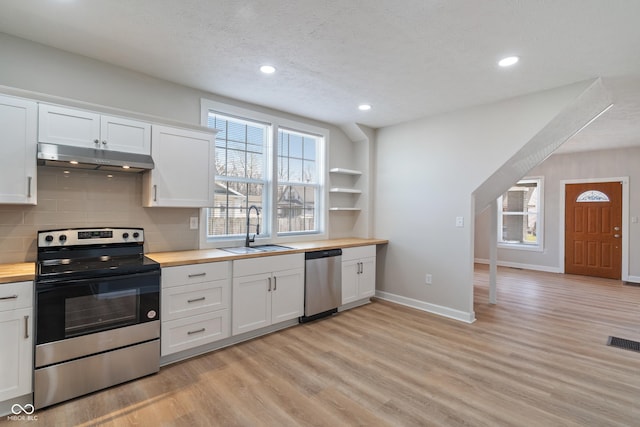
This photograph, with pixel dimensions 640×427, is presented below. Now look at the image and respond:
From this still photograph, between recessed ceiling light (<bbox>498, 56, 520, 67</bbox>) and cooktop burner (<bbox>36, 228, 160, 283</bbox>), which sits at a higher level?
recessed ceiling light (<bbox>498, 56, 520, 67</bbox>)

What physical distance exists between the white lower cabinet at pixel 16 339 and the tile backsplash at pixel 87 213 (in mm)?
595

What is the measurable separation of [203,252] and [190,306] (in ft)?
1.91

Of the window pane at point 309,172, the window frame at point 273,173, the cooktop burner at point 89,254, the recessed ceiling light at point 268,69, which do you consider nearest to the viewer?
the cooktop burner at point 89,254

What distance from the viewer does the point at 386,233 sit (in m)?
4.72

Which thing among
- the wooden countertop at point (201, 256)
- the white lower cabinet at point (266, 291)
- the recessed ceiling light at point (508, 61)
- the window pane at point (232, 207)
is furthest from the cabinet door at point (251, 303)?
the recessed ceiling light at point (508, 61)

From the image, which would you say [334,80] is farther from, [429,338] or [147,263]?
[429,338]

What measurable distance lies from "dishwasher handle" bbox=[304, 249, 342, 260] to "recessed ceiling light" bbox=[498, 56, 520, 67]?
248 cm

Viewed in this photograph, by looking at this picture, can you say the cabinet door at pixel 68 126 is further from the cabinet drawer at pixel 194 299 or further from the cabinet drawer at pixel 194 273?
→ the cabinet drawer at pixel 194 299

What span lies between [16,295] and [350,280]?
315 centimetres

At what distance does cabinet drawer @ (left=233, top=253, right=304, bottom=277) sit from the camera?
3.04 m

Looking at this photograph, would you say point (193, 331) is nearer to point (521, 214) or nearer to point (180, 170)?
point (180, 170)

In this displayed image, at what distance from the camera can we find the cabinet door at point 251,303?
3029 millimetres

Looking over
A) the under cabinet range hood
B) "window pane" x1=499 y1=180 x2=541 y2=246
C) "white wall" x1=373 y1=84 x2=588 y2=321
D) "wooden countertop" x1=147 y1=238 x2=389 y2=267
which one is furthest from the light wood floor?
"window pane" x1=499 y1=180 x2=541 y2=246

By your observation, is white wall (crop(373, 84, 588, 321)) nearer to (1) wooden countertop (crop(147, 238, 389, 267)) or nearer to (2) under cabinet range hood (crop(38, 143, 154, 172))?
(1) wooden countertop (crop(147, 238, 389, 267))
